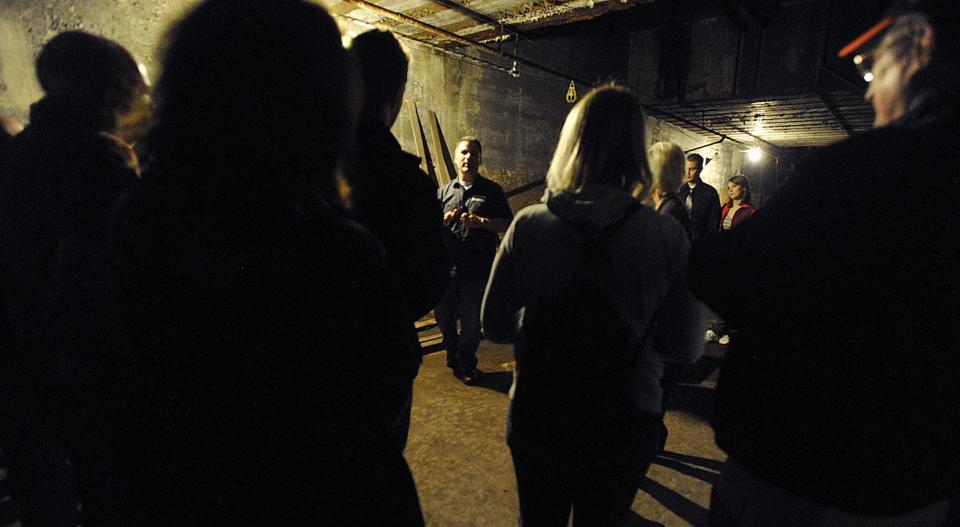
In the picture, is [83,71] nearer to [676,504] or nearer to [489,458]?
[489,458]

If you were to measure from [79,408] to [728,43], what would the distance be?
1342 centimetres

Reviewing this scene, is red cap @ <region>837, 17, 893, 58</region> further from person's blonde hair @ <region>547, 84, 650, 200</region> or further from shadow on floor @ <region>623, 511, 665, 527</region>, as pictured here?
shadow on floor @ <region>623, 511, 665, 527</region>

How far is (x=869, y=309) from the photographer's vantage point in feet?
2.63

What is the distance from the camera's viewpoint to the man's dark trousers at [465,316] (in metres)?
4.04

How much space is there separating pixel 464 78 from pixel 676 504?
19.5ft

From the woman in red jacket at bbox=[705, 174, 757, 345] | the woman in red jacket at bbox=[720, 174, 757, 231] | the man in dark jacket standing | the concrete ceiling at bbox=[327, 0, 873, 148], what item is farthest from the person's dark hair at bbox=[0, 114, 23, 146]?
the woman in red jacket at bbox=[720, 174, 757, 231]

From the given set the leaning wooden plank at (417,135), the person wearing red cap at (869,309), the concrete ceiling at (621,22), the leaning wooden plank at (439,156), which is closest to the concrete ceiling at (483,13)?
the concrete ceiling at (621,22)

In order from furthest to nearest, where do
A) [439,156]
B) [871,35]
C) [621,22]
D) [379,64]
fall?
[621,22]
[439,156]
[379,64]
[871,35]

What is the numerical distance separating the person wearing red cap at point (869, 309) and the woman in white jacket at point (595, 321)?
33 centimetres

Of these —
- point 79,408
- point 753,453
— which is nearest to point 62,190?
point 79,408

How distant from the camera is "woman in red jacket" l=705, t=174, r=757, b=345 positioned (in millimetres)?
5242

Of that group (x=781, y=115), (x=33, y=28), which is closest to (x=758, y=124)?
(x=781, y=115)

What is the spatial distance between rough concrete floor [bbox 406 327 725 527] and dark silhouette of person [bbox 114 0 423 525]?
1.82m

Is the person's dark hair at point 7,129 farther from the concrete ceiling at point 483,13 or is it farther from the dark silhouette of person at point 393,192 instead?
the concrete ceiling at point 483,13
